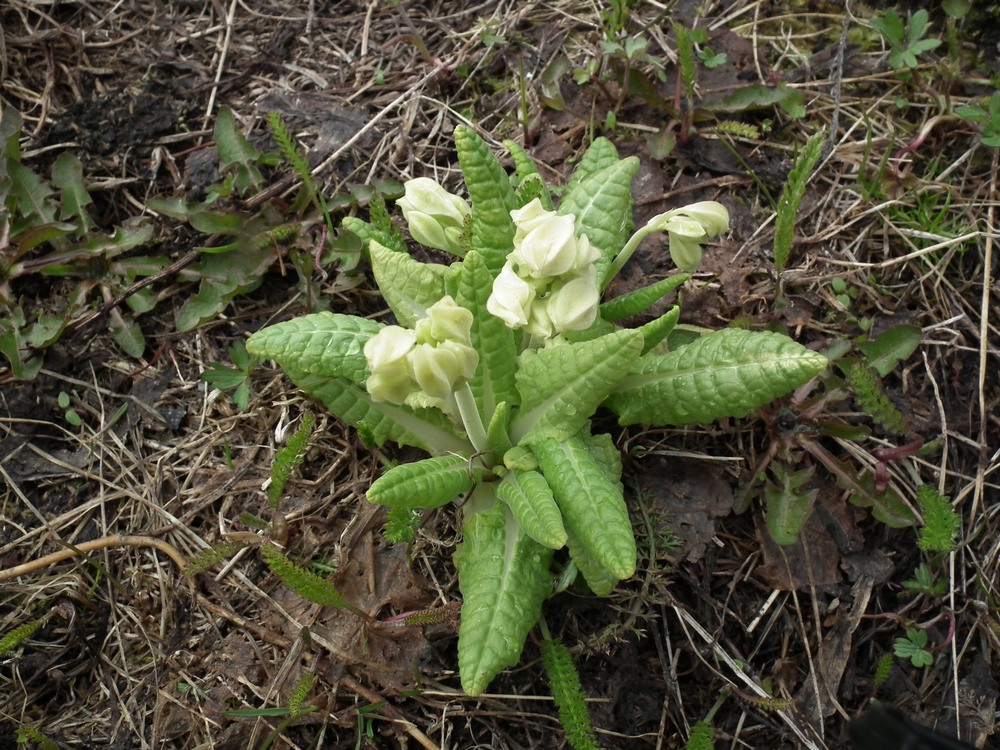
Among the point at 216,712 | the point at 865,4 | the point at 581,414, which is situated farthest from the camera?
the point at 865,4

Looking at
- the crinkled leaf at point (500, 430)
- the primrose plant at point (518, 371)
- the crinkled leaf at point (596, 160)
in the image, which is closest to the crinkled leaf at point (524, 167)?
the primrose plant at point (518, 371)

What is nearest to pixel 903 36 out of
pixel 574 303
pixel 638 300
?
pixel 638 300

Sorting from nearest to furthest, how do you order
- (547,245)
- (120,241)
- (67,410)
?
(547,245) → (67,410) → (120,241)

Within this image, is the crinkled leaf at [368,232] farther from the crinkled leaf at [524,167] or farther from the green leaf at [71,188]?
the green leaf at [71,188]

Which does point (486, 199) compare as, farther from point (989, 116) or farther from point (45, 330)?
point (989, 116)

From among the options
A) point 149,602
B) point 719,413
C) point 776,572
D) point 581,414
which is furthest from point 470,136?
point 149,602

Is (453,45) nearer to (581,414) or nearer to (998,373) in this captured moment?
(581,414)

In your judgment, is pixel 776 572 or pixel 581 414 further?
pixel 776 572
